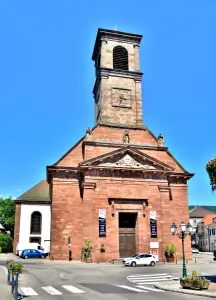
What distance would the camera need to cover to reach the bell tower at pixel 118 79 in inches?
1751

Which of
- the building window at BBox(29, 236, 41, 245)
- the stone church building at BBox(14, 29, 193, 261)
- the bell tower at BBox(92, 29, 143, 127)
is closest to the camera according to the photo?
the stone church building at BBox(14, 29, 193, 261)

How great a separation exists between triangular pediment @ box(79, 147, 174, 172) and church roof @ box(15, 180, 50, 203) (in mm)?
17876

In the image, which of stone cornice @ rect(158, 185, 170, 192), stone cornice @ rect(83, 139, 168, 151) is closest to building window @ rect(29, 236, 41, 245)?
stone cornice @ rect(83, 139, 168, 151)

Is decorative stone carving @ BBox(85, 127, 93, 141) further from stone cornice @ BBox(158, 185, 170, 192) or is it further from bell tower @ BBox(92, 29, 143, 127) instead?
stone cornice @ BBox(158, 185, 170, 192)

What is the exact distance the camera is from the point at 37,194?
54.7 metres

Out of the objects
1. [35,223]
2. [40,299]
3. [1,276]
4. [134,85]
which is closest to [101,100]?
[134,85]

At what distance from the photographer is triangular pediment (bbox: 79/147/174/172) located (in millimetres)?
38688

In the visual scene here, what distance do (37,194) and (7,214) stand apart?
1717cm

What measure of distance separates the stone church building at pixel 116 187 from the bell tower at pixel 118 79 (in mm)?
137

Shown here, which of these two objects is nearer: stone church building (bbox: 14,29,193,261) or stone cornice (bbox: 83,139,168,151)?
stone church building (bbox: 14,29,193,261)

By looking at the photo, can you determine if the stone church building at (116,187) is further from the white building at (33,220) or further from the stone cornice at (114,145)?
the white building at (33,220)

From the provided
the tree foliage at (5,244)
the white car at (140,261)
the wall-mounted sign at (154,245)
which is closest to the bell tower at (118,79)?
the wall-mounted sign at (154,245)

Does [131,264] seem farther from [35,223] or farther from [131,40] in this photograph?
[131,40]

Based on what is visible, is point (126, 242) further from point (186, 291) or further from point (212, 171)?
point (186, 291)
